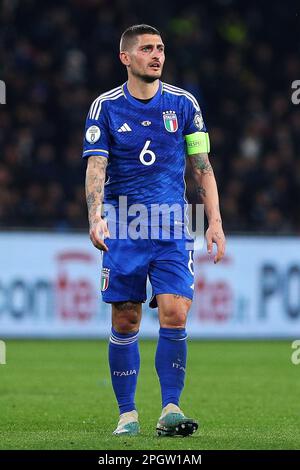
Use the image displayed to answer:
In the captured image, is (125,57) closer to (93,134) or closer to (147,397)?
(93,134)

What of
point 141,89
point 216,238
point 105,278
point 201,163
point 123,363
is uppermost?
point 141,89

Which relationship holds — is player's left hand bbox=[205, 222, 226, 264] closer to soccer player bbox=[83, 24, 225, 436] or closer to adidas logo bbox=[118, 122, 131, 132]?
soccer player bbox=[83, 24, 225, 436]

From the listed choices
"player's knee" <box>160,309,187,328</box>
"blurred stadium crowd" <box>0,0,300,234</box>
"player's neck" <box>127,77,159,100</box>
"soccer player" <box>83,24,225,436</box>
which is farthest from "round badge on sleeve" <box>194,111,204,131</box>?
"blurred stadium crowd" <box>0,0,300,234</box>

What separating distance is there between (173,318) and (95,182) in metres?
0.90

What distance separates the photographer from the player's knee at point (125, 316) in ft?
23.2

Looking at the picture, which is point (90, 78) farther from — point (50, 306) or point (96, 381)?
point (96, 381)

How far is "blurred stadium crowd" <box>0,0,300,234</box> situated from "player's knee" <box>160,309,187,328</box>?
9.07m

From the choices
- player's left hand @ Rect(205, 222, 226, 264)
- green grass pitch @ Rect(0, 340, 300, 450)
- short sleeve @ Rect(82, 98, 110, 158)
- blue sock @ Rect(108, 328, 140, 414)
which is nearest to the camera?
green grass pitch @ Rect(0, 340, 300, 450)

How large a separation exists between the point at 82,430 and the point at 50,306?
8.07 metres

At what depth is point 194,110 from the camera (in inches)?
285

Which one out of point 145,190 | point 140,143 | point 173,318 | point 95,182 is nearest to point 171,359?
point 173,318

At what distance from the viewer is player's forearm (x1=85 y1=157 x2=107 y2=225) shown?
695cm

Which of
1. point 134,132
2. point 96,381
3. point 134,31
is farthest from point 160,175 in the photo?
point 96,381

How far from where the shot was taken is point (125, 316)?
7.09 meters
